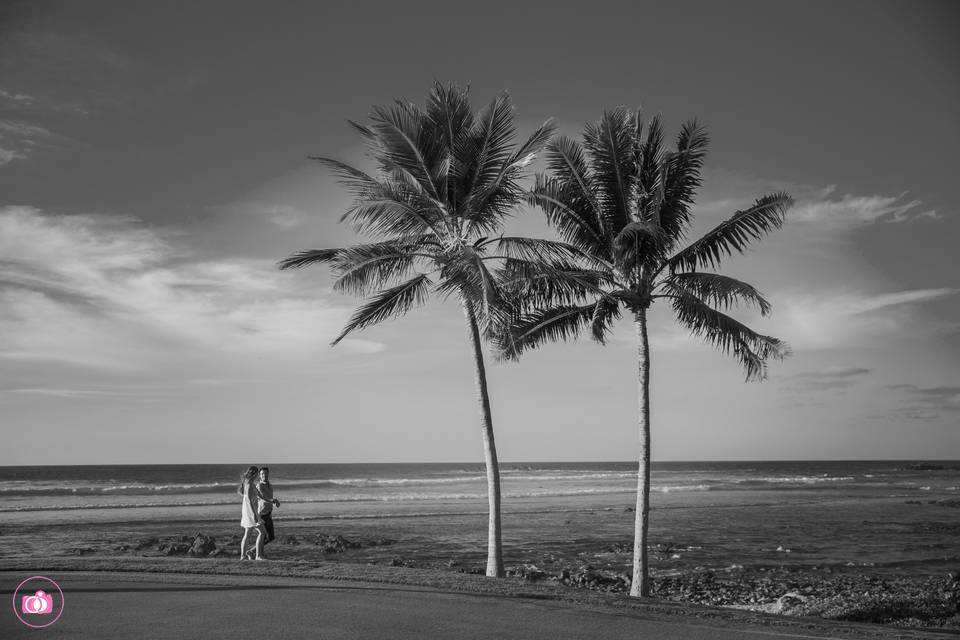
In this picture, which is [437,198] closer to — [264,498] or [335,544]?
[264,498]

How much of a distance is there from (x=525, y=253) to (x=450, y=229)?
65.2 inches

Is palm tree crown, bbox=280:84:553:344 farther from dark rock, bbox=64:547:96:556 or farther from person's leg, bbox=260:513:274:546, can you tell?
dark rock, bbox=64:547:96:556

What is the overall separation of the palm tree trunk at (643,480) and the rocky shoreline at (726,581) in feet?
4.26

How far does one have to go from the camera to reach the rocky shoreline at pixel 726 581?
15102 millimetres

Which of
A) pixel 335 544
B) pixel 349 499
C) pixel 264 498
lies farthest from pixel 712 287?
pixel 349 499

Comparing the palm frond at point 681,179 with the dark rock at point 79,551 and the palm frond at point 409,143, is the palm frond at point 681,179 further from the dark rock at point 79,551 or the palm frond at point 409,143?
the dark rock at point 79,551

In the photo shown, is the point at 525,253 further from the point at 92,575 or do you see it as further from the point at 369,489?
the point at 369,489

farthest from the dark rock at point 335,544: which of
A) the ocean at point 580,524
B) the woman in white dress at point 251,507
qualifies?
the woman in white dress at point 251,507

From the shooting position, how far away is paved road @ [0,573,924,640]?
8.09 meters

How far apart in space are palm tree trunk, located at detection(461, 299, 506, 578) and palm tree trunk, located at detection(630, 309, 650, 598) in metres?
2.57

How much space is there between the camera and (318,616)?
8.94 m

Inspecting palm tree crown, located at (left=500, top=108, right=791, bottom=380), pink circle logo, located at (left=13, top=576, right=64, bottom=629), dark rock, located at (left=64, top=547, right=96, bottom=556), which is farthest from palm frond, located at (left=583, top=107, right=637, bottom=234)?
dark rock, located at (left=64, top=547, right=96, bottom=556)

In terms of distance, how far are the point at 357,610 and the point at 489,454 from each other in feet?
17.3

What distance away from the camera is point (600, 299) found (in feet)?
47.4
